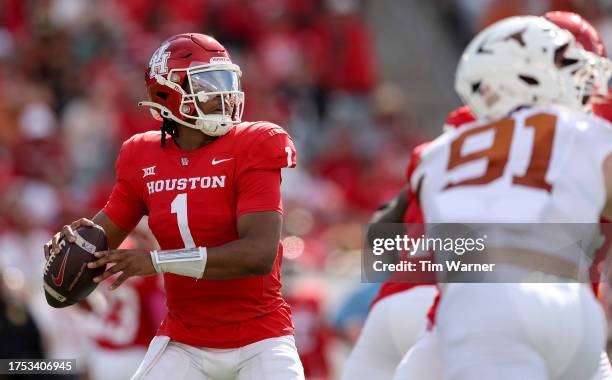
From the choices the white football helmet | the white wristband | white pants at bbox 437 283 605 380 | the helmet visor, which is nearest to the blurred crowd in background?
the helmet visor

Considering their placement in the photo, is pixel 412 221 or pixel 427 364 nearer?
pixel 427 364

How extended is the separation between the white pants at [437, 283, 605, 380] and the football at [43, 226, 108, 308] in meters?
1.35

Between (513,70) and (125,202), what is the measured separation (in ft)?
5.22

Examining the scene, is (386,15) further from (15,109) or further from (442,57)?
(15,109)

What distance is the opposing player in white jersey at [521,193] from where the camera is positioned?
3.84 metres

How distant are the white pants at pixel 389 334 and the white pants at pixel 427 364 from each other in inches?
29.7

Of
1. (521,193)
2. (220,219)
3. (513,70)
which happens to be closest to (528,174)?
(521,193)

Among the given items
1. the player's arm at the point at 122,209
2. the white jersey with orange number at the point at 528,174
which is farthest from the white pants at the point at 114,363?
the white jersey with orange number at the point at 528,174

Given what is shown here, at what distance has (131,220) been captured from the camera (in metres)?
4.93

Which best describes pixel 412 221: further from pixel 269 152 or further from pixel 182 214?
pixel 182 214

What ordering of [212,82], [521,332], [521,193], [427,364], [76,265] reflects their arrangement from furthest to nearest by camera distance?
[212,82], [76,265], [427,364], [521,193], [521,332]

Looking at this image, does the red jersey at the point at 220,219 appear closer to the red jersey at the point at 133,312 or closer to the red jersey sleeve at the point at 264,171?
the red jersey sleeve at the point at 264,171

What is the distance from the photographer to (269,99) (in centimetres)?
1208

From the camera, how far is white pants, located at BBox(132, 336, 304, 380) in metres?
4.58
